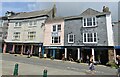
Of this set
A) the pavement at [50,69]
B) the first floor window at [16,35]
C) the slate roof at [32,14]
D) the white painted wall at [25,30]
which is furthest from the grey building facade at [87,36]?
the first floor window at [16,35]

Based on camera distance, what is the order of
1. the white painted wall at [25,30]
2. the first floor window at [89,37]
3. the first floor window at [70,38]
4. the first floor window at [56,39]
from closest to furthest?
the first floor window at [89,37] → the first floor window at [70,38] → the first floor window at [56,39] → the white painted wall at [25,30]

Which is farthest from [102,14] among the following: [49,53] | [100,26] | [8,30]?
[8,30]

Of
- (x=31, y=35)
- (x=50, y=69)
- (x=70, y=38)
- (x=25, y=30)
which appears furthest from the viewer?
(x=25, y=30)

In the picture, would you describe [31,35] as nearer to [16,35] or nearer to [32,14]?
[16,35]

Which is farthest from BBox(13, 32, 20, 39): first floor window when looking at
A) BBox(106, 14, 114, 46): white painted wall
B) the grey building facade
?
BBox(106, 14, 114, 46): white painted wall

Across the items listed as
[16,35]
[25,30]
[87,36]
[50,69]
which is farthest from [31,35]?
[50,69]

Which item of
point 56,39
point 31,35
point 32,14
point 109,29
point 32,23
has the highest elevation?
point 32,14

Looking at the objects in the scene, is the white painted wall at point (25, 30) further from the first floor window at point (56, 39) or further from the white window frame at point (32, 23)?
the first floor window at point (56, 39)

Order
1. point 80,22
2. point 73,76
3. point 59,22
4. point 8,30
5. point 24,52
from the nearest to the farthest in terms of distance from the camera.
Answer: point 73,76
point 80,22
point 59,22
point 24,52
point 8,30

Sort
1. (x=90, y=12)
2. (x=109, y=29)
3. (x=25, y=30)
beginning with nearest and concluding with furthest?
1. (x=109, y=29)
2. (x=90, y=12)
3. (x=25, y=30)

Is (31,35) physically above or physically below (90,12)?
below

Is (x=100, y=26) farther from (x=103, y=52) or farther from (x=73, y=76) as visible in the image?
(x=73, y=76)

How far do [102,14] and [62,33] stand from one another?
27.7 ft

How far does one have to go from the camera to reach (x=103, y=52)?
28891 millimetres
